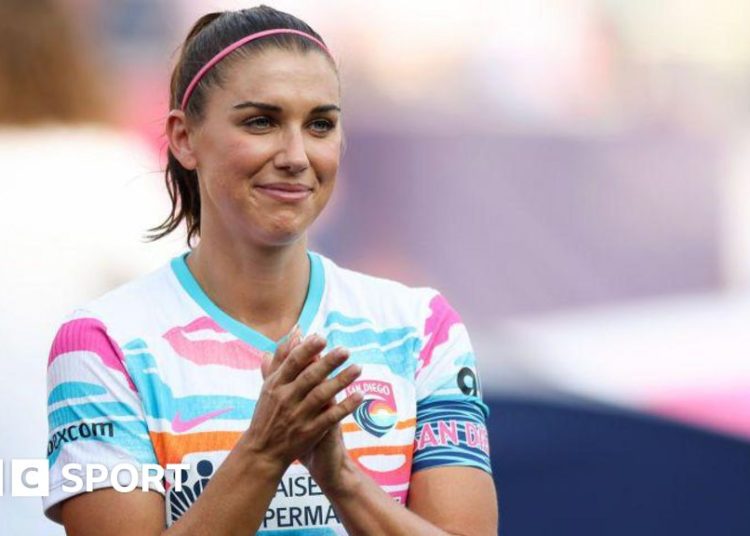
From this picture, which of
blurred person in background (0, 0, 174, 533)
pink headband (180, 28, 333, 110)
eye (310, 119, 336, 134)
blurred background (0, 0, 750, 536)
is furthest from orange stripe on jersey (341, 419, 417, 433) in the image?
blurred background (0, 0, 750, 536)

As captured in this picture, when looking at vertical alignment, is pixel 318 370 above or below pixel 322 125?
below

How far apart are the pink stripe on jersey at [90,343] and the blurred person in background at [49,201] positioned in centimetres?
71

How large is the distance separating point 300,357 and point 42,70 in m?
1.58

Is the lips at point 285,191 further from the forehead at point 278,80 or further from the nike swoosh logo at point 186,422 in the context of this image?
the nike swoosh logo at point 186,422

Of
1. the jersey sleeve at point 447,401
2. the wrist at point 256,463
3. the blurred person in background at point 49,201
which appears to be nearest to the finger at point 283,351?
the wrist at point 256,463

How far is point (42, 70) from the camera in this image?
136 inches

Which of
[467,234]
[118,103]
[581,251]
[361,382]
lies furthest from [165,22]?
[361,382]

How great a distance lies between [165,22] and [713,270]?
5.76ft

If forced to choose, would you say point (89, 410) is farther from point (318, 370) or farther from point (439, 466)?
point (439, 466)

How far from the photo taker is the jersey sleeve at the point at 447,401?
2400mm

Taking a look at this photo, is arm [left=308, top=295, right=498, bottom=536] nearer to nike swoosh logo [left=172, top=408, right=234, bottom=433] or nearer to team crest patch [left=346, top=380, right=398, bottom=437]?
team crest patch [left=346, top=380, right=398, bottom=437]

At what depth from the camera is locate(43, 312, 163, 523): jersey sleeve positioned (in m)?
2.27

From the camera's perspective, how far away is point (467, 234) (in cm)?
447

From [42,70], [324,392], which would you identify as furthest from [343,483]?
[42,70]
